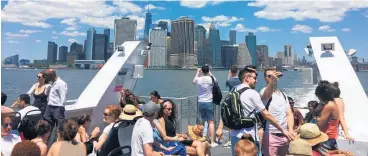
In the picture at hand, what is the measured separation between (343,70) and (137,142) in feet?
9.83

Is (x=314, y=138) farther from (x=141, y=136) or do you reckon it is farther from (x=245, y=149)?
(x=141, y=136)

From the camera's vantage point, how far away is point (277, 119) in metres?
3.07

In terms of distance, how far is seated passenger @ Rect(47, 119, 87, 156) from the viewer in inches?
100

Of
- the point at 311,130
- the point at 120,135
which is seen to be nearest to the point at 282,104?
the point at 311,130

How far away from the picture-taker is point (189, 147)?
141 inches

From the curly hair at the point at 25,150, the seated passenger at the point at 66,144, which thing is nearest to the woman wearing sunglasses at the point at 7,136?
the seated passenger at the point at 66,144

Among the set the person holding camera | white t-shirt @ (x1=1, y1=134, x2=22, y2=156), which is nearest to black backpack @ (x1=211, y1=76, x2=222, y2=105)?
the person holding camera

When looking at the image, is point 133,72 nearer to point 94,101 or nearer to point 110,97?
point 110,97

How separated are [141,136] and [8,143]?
1227 mm

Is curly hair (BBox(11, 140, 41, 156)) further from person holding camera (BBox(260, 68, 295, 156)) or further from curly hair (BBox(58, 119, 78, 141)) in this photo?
person holding camera (BBox(260, 68, 295, 156))

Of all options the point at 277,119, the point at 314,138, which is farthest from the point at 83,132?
the point at 314,138

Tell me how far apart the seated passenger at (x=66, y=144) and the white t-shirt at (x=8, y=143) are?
540 millimetres

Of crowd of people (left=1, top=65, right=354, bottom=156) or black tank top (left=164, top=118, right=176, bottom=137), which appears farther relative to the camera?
black tank top (left=164, top=118, right=176, bottom=137)

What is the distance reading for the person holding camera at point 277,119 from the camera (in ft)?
9.80
